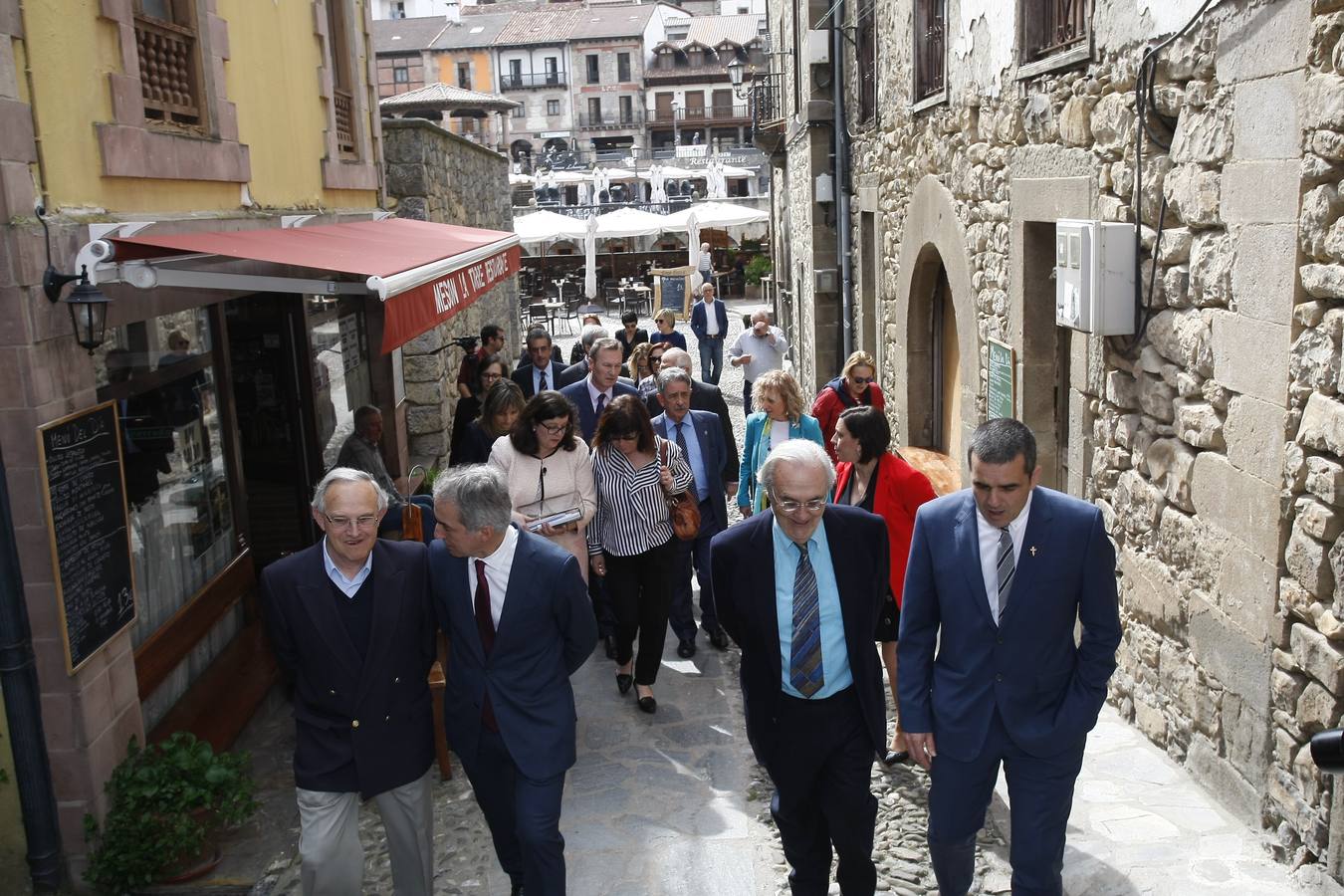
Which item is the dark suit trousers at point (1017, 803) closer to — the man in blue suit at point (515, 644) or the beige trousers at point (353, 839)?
the man in blue suit at point (515, 644)

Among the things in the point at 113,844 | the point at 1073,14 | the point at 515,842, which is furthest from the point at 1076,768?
the point at 1073,14

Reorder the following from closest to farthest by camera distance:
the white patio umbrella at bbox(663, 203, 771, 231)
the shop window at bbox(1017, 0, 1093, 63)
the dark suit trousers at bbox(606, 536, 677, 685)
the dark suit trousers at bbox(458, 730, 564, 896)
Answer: the dark suit trousers at bbox(458, 730, 564, 896)
the dark suit trousers at bbox(606, 536, 677, 685)
the shop window at bbox(1017, 0, 1093, 63)
the white patio umbrella at bbox(663, 203, 771, 231)

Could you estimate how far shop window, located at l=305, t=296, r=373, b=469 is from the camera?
9.53 m

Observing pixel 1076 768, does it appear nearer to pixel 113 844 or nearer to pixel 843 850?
pixel 843 850

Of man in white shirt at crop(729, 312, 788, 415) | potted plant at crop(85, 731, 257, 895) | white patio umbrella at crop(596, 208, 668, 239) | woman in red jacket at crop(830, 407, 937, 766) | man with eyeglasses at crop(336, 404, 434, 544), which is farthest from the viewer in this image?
white patio umbrella at crop(596, 208, 668, 239)

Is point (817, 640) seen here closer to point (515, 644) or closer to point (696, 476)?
point (515, 644)

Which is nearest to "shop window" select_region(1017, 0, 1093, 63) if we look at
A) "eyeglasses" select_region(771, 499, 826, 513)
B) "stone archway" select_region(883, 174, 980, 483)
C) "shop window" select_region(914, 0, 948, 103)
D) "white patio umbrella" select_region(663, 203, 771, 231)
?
"stone archway" select_region(883, 174, 980, 483)

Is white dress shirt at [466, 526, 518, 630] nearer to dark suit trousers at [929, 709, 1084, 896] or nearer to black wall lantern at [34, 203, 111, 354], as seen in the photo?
dark suit trousers at [929, 709, 1084, 896]

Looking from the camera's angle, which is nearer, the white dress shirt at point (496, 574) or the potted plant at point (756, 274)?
the white dress shirt at point (496, 574)

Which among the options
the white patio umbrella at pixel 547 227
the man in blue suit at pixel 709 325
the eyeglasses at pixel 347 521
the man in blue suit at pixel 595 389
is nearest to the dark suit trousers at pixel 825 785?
the eyeglasses at pixel 347 521

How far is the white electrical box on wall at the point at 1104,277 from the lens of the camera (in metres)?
5.36

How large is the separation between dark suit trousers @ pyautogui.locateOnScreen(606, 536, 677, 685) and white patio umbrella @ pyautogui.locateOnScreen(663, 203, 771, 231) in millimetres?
22817

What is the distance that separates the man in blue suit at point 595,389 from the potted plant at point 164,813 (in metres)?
3.11

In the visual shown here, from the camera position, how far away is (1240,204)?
4387 mm
